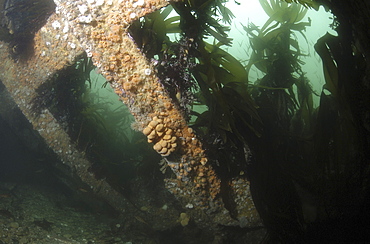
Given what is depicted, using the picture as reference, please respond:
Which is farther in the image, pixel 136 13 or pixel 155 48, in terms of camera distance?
pixel 155 48

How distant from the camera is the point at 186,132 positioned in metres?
2.38

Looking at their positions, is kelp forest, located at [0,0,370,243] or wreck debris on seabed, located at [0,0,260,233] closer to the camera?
kelp forest, located at [0,0,370,243]

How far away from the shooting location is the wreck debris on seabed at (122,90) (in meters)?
2.10

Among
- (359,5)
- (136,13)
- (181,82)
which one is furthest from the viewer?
(181,82)

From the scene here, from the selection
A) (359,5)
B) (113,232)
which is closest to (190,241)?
(113,232)

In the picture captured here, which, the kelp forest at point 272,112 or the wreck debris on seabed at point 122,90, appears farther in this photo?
the wreck debris on seabed at point 122,90

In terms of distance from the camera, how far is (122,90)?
2189mm

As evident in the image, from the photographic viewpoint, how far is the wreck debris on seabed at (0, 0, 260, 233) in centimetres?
210

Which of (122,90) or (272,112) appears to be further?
(272,112)

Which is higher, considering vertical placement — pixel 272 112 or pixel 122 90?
pixel 122 90

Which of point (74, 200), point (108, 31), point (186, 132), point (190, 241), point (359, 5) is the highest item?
point (108, 31)

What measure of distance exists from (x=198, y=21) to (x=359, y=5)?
1.27 m

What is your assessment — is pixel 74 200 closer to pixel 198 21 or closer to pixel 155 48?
pixel 155 48

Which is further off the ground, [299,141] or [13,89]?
[13,89]
